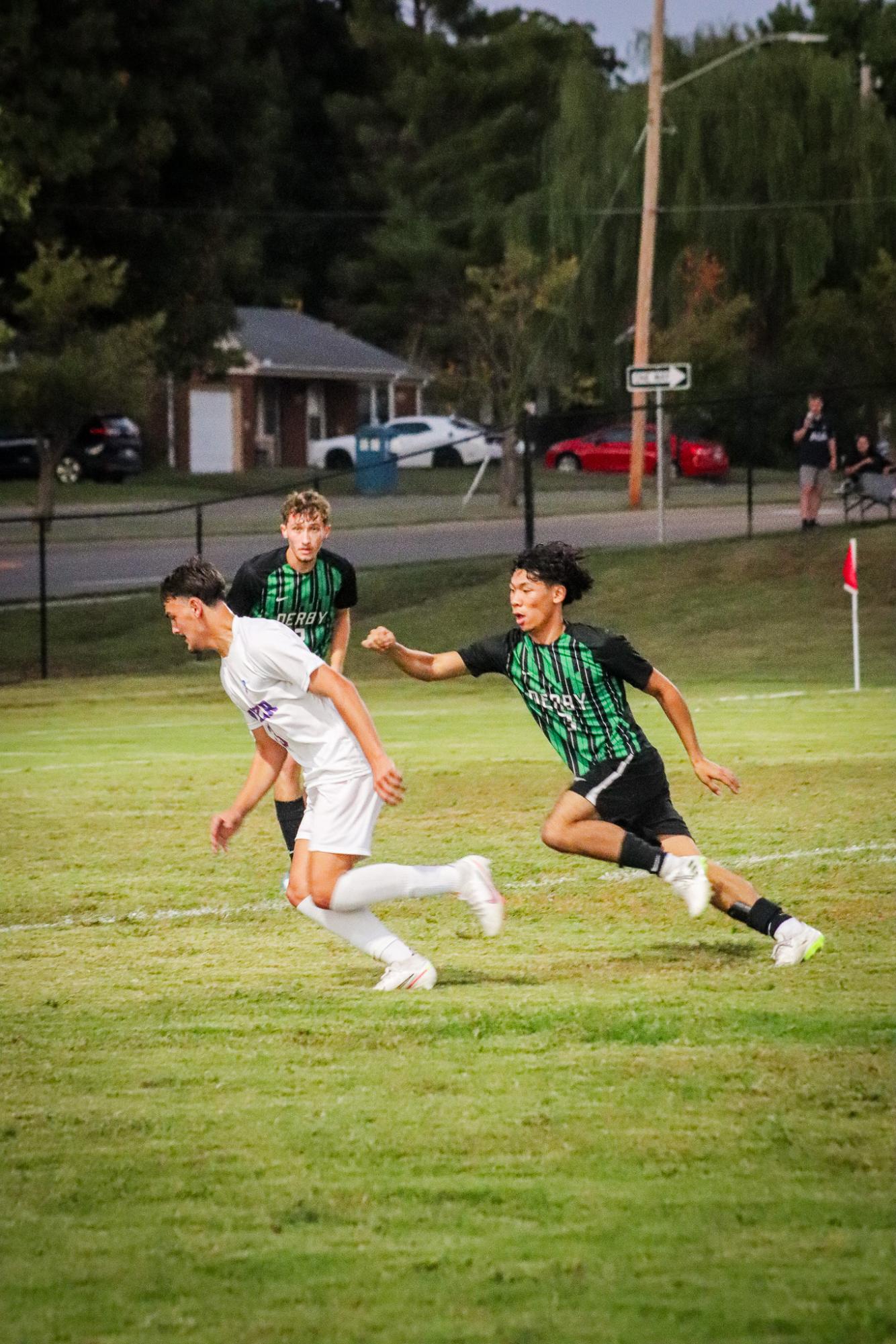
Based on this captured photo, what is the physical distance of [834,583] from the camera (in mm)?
26125

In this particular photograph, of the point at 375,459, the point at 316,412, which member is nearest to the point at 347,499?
the point at 375,459

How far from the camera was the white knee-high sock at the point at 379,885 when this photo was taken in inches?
287

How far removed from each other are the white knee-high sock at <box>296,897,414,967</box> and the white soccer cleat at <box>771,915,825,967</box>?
1393 millimetres

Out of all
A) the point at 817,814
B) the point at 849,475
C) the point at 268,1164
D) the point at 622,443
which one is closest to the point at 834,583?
the point at 849,475

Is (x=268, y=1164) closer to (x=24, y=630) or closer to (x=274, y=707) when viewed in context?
(x=274, y=707)

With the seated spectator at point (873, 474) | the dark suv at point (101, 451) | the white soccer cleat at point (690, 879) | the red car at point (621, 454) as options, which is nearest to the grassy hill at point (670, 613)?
the seated spectator at point (873, 474)

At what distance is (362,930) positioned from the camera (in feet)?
24.5

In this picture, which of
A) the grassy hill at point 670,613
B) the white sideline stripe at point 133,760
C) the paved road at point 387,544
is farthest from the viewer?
the paved road at point 387,544

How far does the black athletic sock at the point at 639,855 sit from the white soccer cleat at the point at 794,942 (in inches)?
20.9

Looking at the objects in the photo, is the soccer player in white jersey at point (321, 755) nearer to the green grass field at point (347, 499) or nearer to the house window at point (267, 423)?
the green grass field at point (347, 499)

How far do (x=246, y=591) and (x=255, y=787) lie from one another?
2340mm

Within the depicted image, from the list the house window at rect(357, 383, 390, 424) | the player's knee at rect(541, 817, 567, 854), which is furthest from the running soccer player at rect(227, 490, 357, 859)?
the house window at rect(357, 383, 390, 424)

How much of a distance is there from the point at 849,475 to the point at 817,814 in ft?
60.2

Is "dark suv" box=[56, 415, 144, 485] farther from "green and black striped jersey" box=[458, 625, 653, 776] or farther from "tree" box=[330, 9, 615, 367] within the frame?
"green and black striped jersey" box=[458, 625, 653, 776]
